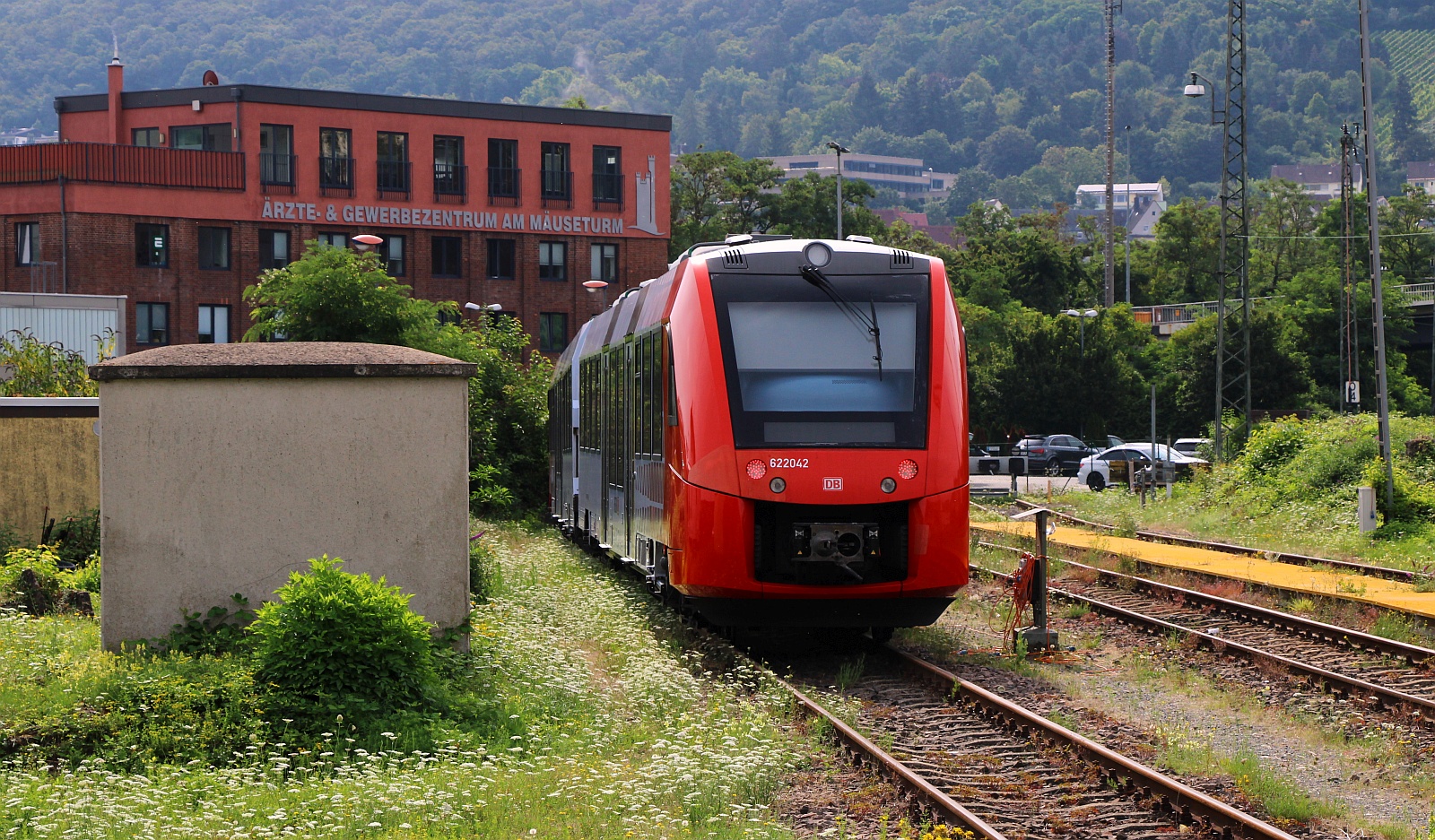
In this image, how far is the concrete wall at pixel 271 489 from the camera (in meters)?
10.8

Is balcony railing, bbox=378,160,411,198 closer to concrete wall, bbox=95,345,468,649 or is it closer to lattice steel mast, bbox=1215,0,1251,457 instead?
lattice steel mast, bbox=1215,0,1251,457

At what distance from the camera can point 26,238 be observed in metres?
53.0

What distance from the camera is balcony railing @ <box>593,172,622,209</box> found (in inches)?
2335

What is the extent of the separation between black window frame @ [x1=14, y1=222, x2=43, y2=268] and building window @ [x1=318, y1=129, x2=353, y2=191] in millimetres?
9406

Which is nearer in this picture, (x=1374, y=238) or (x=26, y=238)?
(x=1374, y=238)

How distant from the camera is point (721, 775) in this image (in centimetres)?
897

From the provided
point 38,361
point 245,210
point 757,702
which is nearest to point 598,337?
point 38,361

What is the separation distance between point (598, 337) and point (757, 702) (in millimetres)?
10276

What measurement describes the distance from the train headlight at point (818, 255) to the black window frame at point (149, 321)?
43502mm

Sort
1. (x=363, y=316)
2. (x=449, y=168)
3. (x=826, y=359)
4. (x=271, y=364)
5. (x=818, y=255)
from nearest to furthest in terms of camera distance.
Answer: (x=271, y=364)
(x=826, y=359)
(x=818, y=255)
(x=363, y=316)
(x=449, y=168)

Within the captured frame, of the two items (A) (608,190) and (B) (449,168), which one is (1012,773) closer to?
(B) (449,168)

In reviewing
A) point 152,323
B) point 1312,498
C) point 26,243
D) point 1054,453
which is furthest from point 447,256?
point 1312,498

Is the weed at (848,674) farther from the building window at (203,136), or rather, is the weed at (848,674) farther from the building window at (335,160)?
the building window at (203,136)

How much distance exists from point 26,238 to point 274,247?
7.98 meters
